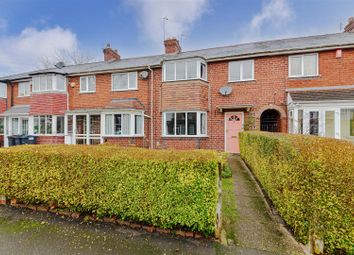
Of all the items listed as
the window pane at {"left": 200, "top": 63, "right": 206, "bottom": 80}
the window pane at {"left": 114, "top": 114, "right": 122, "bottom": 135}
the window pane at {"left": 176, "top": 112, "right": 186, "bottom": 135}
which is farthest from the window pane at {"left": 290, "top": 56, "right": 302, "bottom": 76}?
the window pane at {"left": 114, "top": 114, "right": 122, "bottom": 135}

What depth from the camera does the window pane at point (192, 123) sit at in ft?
43.5

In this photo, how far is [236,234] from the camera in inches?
151

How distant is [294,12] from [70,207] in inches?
754

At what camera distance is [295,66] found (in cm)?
1234

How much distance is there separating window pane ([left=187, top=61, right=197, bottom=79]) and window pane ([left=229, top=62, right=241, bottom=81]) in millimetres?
2162

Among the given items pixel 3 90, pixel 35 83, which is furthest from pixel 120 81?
pixel 3 90

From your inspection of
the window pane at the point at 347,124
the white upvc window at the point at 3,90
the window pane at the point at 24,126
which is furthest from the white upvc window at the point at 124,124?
the white upvc window at the point at 3,90

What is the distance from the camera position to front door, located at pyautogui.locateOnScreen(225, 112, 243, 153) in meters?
13.4

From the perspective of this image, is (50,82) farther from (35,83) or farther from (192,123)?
(192,123)

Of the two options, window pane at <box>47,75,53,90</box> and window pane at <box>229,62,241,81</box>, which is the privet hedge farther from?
window pane at <box>47,75,53,90</box>

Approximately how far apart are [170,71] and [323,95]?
8522 mm

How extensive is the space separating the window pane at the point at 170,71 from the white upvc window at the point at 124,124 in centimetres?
303

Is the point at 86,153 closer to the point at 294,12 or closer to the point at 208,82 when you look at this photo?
the point at 208,82

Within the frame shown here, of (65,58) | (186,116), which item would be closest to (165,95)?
(186,116)
